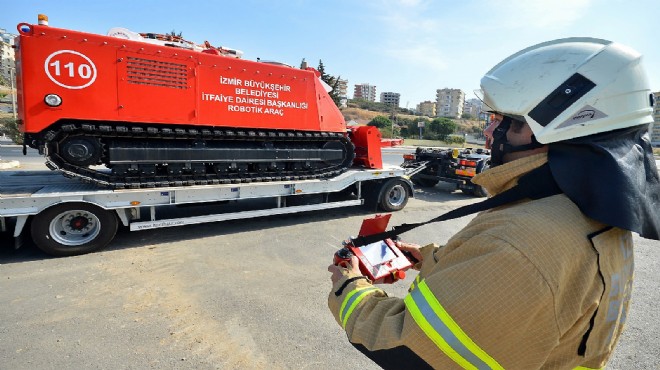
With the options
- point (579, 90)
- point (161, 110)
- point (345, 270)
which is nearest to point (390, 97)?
point (161, 110)

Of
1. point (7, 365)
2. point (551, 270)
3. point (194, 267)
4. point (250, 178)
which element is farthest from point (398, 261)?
point (250, 178)

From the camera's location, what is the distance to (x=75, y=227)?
4.67m

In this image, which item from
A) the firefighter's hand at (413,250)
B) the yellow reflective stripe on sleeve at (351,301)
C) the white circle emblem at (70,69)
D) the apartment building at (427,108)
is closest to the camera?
the yellow reflective stripe on sleeve at (351,301)

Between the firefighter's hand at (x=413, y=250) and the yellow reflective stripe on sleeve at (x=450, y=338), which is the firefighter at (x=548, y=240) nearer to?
the yellow reflective stripe on sleeve at (x=450, y=338)

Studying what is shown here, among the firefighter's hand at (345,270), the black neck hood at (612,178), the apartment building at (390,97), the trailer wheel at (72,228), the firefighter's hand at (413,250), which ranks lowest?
the trailer wheel at (72,228)

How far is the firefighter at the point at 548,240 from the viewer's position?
0.94m

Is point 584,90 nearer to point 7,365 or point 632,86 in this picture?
point 632,86

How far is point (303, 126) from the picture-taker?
275 inches

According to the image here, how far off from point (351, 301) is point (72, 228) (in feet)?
15.5

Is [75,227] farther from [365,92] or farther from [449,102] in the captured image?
[365,92]

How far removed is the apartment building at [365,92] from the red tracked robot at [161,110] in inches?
5275

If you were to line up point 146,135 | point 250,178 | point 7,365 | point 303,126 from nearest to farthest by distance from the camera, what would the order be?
1. point 7,365
2. point 146,135
3. point 250,178
4. point 303,126

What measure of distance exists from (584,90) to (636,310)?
3812 millimetres

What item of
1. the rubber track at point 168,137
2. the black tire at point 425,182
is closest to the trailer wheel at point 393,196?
the rubber track at point 168,137
